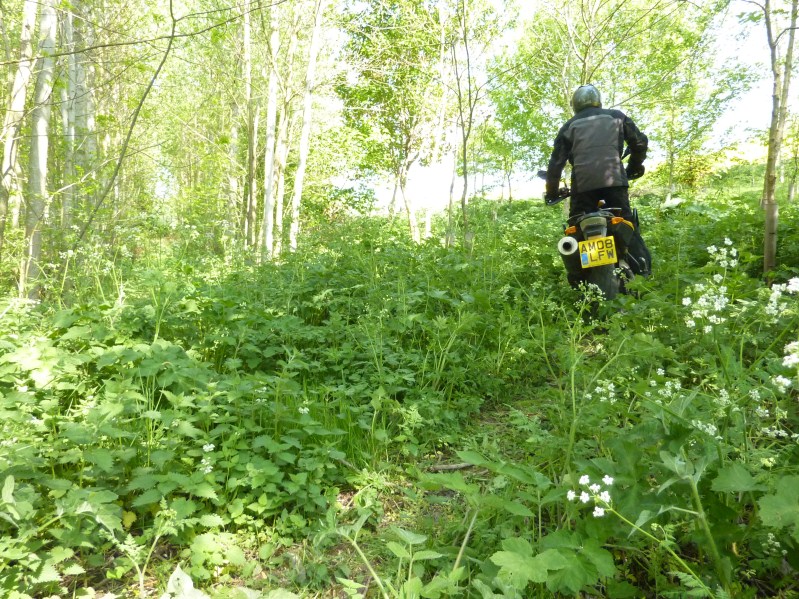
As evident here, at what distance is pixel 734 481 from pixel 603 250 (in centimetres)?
325

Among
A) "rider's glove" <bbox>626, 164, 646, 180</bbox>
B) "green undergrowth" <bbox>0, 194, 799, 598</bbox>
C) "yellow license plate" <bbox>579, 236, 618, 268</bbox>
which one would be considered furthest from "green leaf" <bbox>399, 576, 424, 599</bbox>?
"rider's glove" <bbox>626, 164, 646, 180</bbox>

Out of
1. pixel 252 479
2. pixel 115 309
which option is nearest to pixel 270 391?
pixel 252 479

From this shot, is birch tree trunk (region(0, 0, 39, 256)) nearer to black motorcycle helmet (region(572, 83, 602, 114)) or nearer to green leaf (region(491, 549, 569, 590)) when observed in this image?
green leaf (region(491, 549, 569, 590))

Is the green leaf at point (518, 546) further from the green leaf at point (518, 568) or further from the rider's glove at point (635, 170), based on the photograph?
the rider's glove at point (635, 170)

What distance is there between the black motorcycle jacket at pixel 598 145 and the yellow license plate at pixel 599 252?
732 millimetres

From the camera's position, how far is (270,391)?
9.55 ft

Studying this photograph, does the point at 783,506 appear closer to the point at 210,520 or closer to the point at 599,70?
the point at 210,520

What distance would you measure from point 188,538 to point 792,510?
2223 millimetres

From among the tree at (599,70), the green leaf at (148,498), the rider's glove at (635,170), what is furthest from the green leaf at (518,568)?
the tree at (599,70)

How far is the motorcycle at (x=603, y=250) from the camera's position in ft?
14.5

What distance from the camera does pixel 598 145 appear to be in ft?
15.8

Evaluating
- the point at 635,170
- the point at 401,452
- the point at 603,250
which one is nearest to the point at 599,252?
the point at 603,250

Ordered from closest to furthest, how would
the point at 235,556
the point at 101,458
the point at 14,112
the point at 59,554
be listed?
the point at 59,554
the point at 235,556
the point at 101,458
the point at 14,112

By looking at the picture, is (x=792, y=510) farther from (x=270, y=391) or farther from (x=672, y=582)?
(x=270, y=391)
